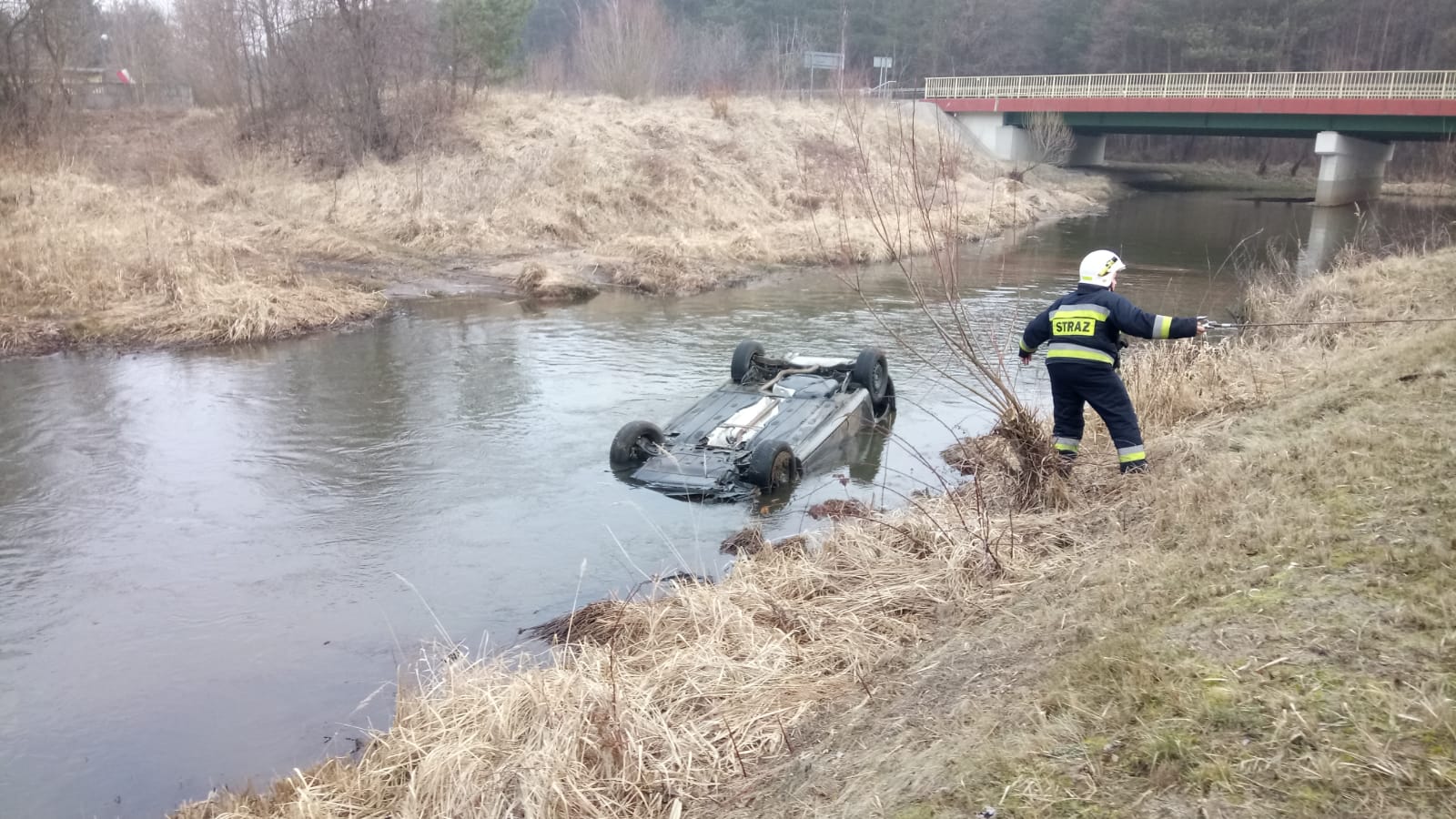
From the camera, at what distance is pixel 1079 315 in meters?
7.04

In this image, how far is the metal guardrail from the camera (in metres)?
36.2

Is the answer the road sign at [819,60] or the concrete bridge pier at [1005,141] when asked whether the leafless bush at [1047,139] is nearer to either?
the concrete bridge pier at [1005,141]

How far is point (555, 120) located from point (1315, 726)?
30.5 metres

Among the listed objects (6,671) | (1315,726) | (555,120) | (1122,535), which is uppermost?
(555,120)

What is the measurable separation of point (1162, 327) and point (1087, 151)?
49.8 metres

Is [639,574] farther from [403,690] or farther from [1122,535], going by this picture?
[1122,535]

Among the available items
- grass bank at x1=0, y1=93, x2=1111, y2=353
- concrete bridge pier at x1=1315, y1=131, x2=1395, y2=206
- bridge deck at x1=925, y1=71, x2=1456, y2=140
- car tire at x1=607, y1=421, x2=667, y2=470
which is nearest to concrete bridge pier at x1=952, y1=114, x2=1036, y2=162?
bridge deck at x1=925, y1=71, x2=1456, y2=140

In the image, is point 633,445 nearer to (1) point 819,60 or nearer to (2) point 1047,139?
(2) point 1047,139

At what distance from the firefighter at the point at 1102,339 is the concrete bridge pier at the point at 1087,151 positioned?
47.0 meters

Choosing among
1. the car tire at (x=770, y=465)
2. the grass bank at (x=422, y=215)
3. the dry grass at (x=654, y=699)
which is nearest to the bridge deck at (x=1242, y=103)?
the grass bank at (x=422, y=215)

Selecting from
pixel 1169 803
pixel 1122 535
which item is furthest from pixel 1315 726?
pixel 1122 535

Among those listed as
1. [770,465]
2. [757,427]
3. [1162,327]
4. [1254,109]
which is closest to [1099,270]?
[1162,327]

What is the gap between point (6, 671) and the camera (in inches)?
262

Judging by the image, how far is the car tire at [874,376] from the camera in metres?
11.7
